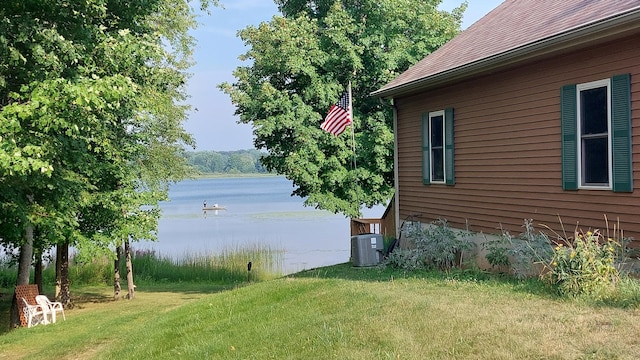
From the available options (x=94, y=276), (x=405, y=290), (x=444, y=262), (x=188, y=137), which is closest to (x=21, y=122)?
(x=405, y=290)

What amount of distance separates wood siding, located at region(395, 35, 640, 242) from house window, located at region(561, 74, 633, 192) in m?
0.10

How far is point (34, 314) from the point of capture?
1270 cm

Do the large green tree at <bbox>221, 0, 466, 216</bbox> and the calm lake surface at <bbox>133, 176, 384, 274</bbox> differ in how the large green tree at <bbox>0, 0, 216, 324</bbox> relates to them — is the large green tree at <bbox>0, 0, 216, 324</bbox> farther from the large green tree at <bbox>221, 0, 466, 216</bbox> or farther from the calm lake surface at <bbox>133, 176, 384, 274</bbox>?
the calm lake surface at <bbox>133, 176, 384, 274</bbox>

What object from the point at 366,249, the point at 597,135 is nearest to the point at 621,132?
the point at 597,135

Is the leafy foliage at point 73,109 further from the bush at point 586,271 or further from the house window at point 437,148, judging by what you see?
the bush at point 586,271

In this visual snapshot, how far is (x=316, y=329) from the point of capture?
6.49 m

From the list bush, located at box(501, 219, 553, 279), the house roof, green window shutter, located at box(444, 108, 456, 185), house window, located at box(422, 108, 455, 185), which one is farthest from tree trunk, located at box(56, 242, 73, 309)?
bush, located at box(501, 219, 553, 279)

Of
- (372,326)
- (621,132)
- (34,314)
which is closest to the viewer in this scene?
(372,326)

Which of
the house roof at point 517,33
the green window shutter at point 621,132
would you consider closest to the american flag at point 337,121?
the house roof at point 517,33

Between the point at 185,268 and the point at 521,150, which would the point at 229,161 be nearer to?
the point at 185,268

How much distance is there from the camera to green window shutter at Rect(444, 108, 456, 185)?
1191cm

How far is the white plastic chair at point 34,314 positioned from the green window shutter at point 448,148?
8.78 meters

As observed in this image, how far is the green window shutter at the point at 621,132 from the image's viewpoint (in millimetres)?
7586

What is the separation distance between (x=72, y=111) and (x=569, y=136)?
6.93m
